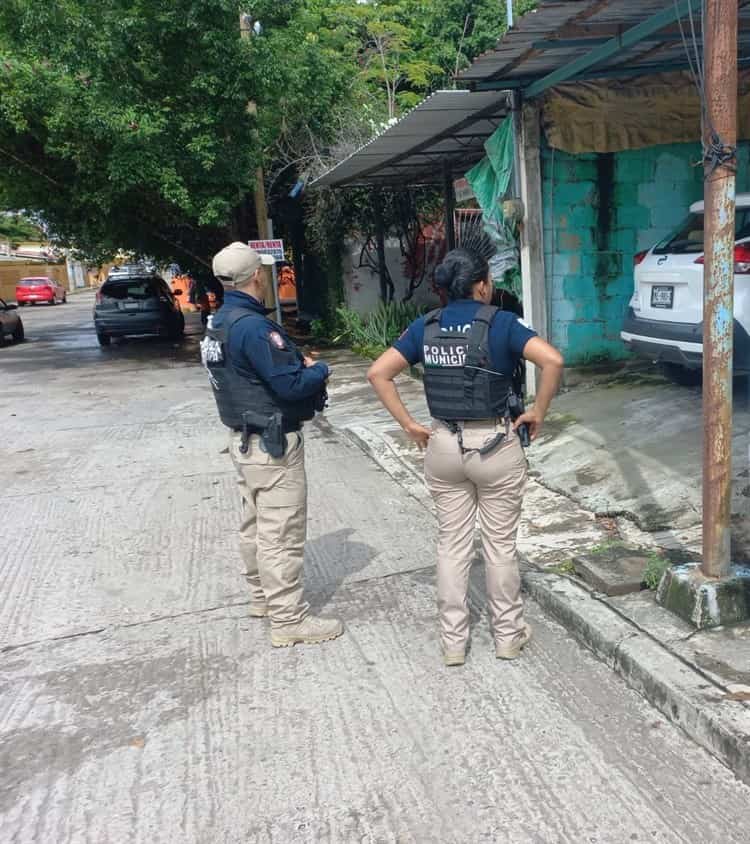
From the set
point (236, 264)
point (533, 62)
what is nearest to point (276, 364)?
point (236, 264)

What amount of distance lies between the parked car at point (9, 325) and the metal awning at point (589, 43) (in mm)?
16983

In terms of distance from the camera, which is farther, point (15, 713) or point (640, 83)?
point (640, 83)

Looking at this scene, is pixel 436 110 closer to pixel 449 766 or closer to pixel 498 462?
pixel 498 462

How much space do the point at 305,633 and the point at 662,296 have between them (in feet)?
14.3

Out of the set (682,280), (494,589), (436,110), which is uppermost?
(436,110)

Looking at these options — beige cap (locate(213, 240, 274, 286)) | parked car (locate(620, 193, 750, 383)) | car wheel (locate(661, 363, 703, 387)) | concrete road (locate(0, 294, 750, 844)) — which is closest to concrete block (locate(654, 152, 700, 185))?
parked car (locate(620, 193, 750, 383))

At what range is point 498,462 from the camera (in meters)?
3.43

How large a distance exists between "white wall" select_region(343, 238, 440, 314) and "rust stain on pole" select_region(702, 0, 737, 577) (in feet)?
41.6

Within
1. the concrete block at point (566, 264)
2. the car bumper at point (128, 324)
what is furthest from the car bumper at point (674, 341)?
the car bumper at point (128, 324)

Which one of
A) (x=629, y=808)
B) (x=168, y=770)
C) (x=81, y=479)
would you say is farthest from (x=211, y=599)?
(x=81, y=479)

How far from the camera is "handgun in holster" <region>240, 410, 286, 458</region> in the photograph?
3689 mm

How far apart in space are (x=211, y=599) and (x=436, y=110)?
230 inches

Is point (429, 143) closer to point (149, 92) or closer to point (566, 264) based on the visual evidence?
point (566, 264)

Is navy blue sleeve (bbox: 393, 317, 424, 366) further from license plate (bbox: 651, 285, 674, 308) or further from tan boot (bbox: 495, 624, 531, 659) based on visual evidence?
license plate (bbox: 651, 285, 674, 308)
